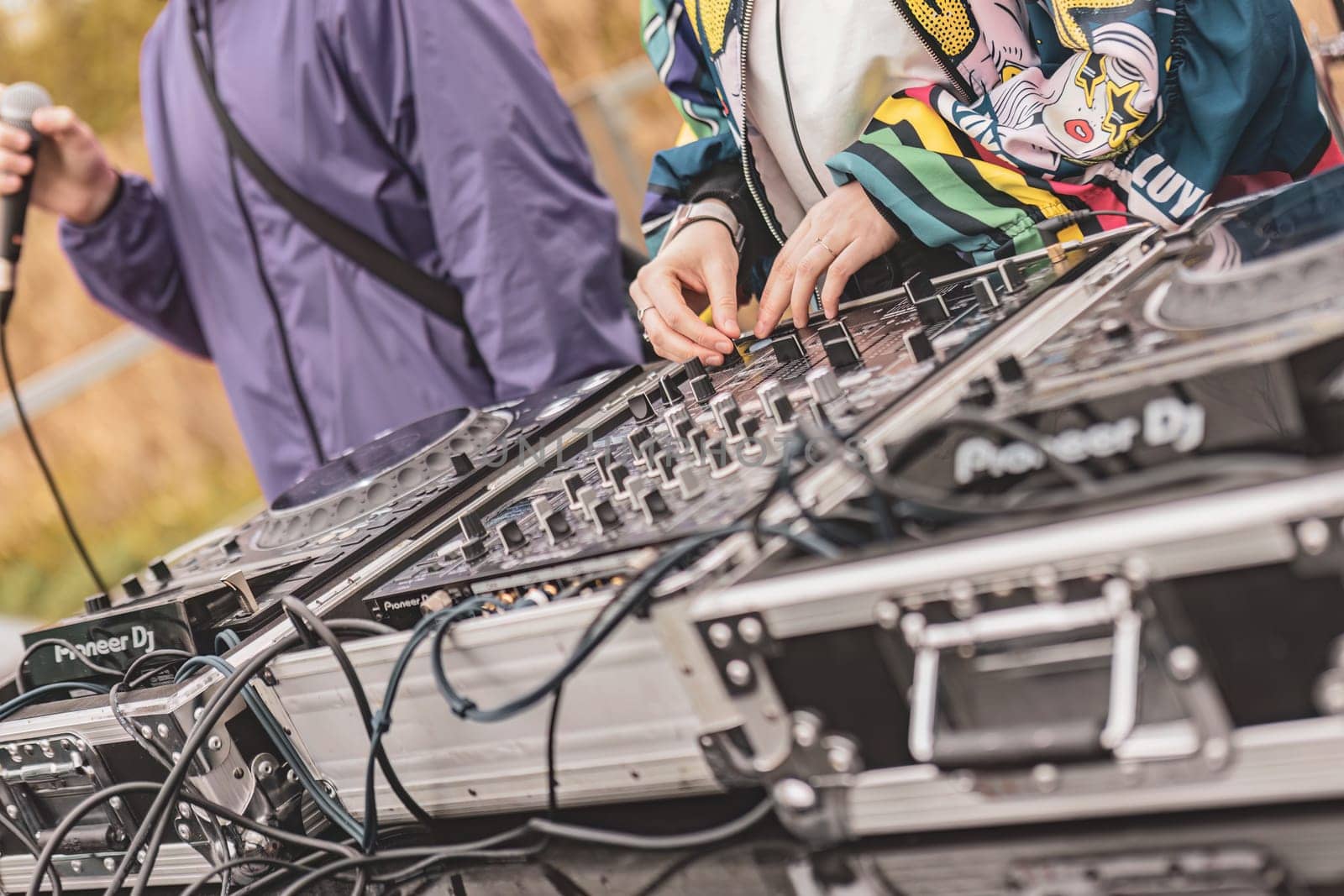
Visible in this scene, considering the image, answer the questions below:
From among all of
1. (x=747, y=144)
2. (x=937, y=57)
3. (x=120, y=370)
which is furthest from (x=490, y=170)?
(x=120, y=370)

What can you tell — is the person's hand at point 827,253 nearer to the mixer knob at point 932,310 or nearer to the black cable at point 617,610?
the mixer knob at point 932,310

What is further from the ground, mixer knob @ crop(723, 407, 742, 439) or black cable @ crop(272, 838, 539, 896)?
mixer knob @ crop(723, 407, 742, 439)

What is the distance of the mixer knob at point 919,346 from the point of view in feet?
2.60

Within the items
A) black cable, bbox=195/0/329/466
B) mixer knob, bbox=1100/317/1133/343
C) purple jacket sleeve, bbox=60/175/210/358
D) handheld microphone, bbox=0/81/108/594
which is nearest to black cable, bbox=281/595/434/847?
mixer knob, bbox=1100/317/1133/343

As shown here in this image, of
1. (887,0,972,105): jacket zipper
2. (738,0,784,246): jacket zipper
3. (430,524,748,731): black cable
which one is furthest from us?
(738,0,784,246): jacket zipper

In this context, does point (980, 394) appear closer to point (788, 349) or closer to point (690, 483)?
point (690, 483)

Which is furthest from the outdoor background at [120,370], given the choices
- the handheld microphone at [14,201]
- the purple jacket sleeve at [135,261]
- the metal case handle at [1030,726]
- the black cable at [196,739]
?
the metal case handle at [1030,726]

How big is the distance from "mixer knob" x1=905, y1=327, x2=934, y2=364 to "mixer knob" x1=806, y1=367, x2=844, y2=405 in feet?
0.17

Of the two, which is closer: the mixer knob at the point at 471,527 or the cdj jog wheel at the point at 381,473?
the mixer knob at the point at 471,527

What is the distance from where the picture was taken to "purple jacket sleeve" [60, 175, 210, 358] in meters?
2.00

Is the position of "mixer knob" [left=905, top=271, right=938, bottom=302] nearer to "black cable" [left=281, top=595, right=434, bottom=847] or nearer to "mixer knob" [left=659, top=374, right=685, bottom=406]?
"mixer knob" [left=659, top=374, right=685, bottom=406]

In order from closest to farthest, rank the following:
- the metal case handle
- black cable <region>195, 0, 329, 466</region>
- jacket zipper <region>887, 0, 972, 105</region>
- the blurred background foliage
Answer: the metal case handle
jacket zipper <region>887, 0, 972, 105</region>
black cable <region>195, 0, 329, 466</region>
the blurred background foliage

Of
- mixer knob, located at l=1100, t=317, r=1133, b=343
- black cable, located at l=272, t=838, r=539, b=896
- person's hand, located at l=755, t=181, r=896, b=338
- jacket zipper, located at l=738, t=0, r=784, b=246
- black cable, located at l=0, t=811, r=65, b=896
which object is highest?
jacket zipper, located at l=738, t=0, r=784, b=246

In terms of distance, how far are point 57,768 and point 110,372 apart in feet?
11.4
